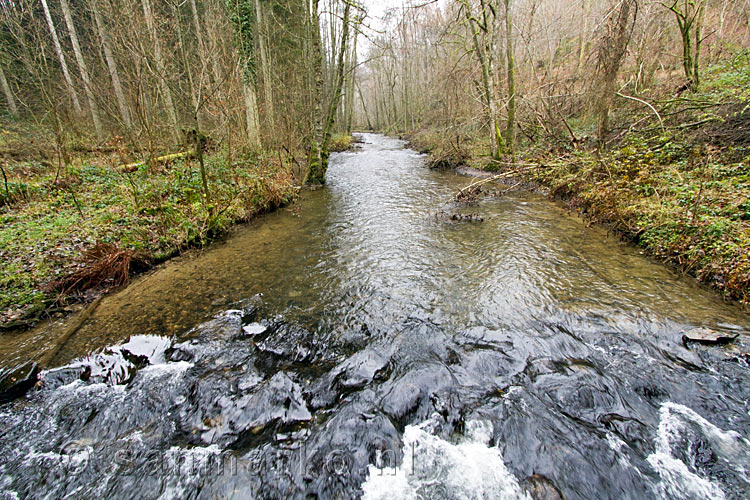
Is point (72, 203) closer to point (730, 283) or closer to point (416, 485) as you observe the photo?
point (416, 485)

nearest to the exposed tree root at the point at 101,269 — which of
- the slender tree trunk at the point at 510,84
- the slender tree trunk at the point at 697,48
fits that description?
the slender tree trunk at the point at 510,84

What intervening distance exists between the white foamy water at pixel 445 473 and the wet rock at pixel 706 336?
10.00ft

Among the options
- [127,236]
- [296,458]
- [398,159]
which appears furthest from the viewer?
[398,159]

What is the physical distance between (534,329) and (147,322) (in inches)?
218

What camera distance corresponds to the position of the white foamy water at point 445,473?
2598 millimetres

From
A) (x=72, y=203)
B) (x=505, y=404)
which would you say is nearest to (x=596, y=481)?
(x=505, y=404)

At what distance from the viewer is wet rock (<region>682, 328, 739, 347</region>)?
12.6 feet

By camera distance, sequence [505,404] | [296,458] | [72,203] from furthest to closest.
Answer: [72,203] → [505,404] → [296,458]

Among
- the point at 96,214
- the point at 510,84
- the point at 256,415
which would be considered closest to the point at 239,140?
the point at 96,214

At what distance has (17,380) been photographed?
3584mm

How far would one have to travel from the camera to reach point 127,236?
6160 mm

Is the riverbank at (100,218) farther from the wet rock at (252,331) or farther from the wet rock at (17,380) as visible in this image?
the wet rock at (252,331)

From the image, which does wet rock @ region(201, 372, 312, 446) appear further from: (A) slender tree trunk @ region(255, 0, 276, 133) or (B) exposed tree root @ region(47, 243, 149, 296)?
(A) slender tree trunk @ region(255, 0, 276, 133)

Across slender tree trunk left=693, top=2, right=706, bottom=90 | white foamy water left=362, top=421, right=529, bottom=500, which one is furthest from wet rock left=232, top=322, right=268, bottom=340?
slender tree trunk left=693, top=2, right=706, bottom=90
